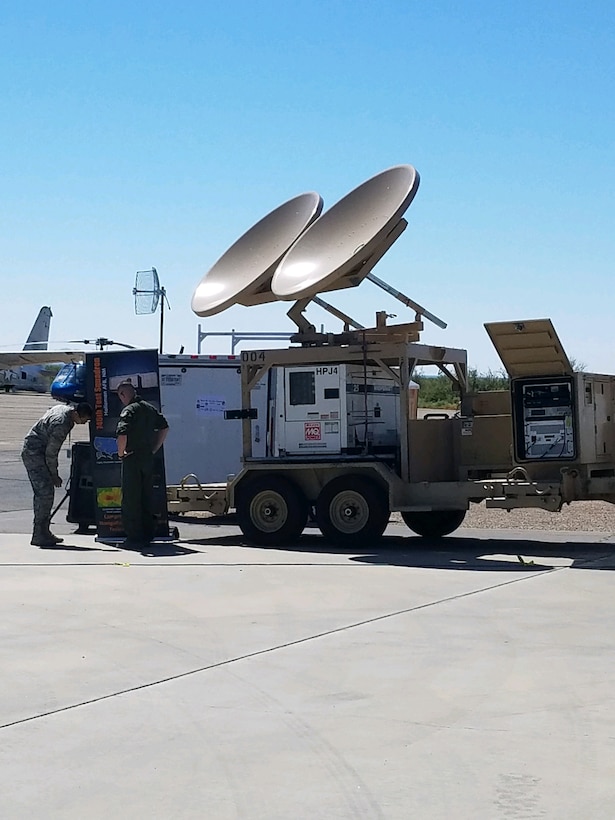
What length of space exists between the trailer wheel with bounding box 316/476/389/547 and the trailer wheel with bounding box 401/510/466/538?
4.34 feet

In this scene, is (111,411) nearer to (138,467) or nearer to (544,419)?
(138,467)

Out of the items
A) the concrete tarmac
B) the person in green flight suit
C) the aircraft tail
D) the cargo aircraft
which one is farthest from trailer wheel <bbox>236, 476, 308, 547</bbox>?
the aircraft tail

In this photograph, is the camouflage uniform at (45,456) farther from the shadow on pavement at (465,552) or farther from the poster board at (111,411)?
the shadow on pavement at (465,552)

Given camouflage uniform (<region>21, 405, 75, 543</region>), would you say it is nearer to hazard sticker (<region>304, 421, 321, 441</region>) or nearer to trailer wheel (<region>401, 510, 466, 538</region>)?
hazard sticker (<region>304, 421, 321, 441</region>)

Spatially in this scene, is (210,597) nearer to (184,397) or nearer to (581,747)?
(581,747)

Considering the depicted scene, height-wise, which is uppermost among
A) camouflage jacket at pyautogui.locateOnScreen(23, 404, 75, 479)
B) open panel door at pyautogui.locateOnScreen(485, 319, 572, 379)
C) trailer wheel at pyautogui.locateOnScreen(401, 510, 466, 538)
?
open panel door at pyautogui.locateOnScreen(485, 319, 572, 379)

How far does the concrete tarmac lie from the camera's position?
5.18 meters

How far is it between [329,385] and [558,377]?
2.82 m

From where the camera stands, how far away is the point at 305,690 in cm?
700

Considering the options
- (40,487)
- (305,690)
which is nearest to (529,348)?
(40,487)

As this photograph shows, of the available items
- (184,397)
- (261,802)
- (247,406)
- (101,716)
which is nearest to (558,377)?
(247,406)

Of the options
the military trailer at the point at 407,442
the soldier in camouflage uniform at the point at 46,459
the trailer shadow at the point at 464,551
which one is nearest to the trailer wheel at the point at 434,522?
the military trailer at the point at 407,442

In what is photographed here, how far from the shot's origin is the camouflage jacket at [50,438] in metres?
13.9

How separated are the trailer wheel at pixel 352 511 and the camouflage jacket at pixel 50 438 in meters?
3.09
